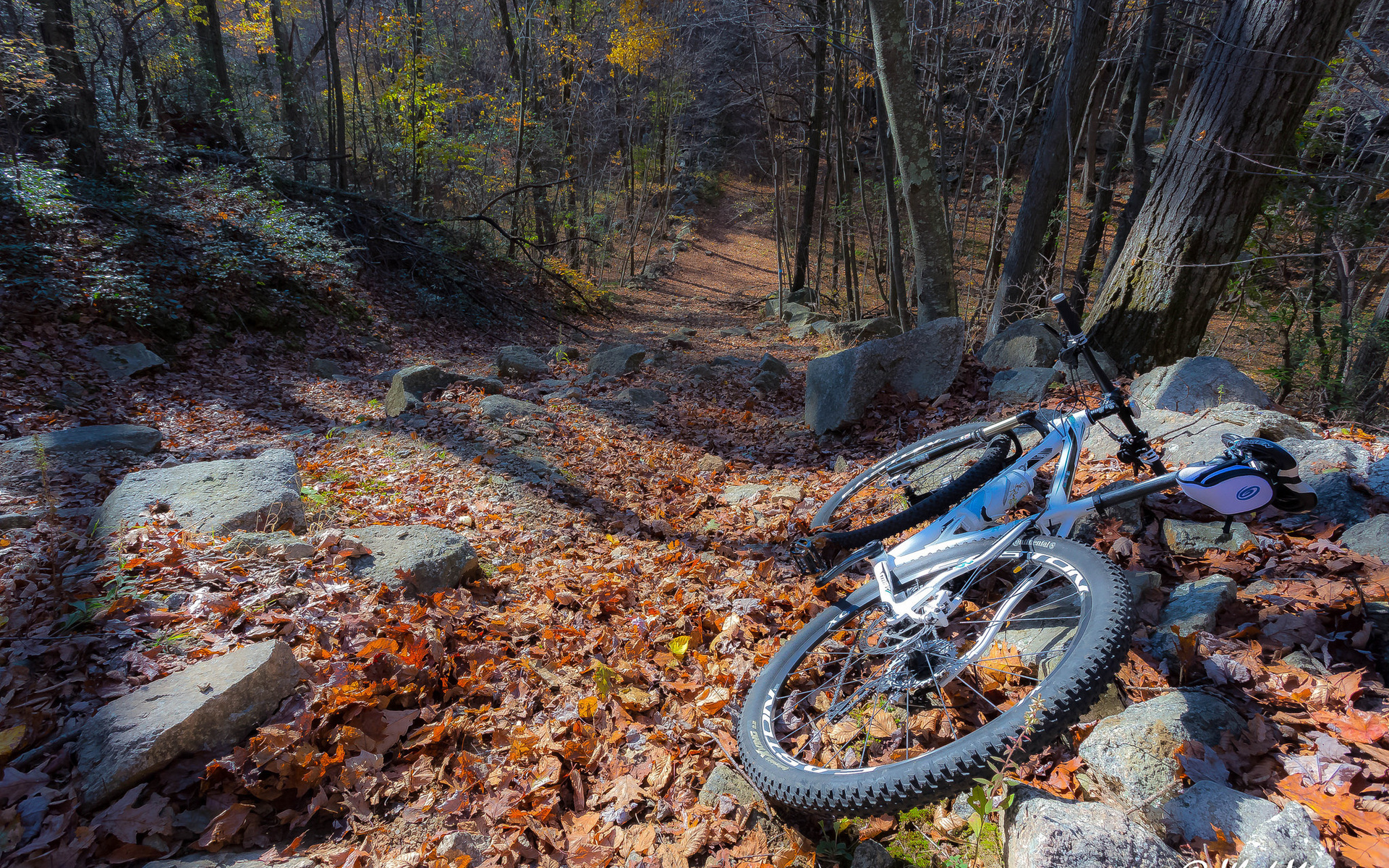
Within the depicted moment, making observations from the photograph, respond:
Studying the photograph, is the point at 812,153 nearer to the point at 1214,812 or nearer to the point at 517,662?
the point at 517,662

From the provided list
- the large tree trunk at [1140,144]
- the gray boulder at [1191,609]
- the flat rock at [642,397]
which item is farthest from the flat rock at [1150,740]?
the large tree trunk at [1140,144]

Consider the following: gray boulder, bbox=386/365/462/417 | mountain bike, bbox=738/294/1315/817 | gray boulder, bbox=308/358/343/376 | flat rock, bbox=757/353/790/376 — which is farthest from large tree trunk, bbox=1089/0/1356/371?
gray boulder, bbox=308/358/343/376

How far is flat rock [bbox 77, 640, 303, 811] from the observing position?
2.22 metres

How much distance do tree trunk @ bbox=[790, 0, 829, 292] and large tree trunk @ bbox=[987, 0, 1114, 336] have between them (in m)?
6.10

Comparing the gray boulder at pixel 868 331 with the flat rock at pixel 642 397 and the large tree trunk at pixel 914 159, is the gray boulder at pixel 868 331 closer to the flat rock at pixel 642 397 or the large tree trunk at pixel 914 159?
the large tree trunk at pixel 914 159

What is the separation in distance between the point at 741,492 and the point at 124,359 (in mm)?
7586

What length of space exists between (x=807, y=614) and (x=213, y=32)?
17532 mm

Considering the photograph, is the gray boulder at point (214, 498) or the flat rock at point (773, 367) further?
the flat rock at point (773, 367)

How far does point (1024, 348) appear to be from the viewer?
630cm

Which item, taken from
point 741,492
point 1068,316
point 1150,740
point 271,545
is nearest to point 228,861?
point 271,545

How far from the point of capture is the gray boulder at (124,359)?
7238 mm

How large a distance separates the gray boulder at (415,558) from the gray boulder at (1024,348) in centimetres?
540

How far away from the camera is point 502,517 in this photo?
5.04 m

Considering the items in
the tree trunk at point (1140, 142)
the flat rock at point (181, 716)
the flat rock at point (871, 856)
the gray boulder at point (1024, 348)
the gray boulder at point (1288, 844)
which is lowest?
the flat rock at point (871, 856)
